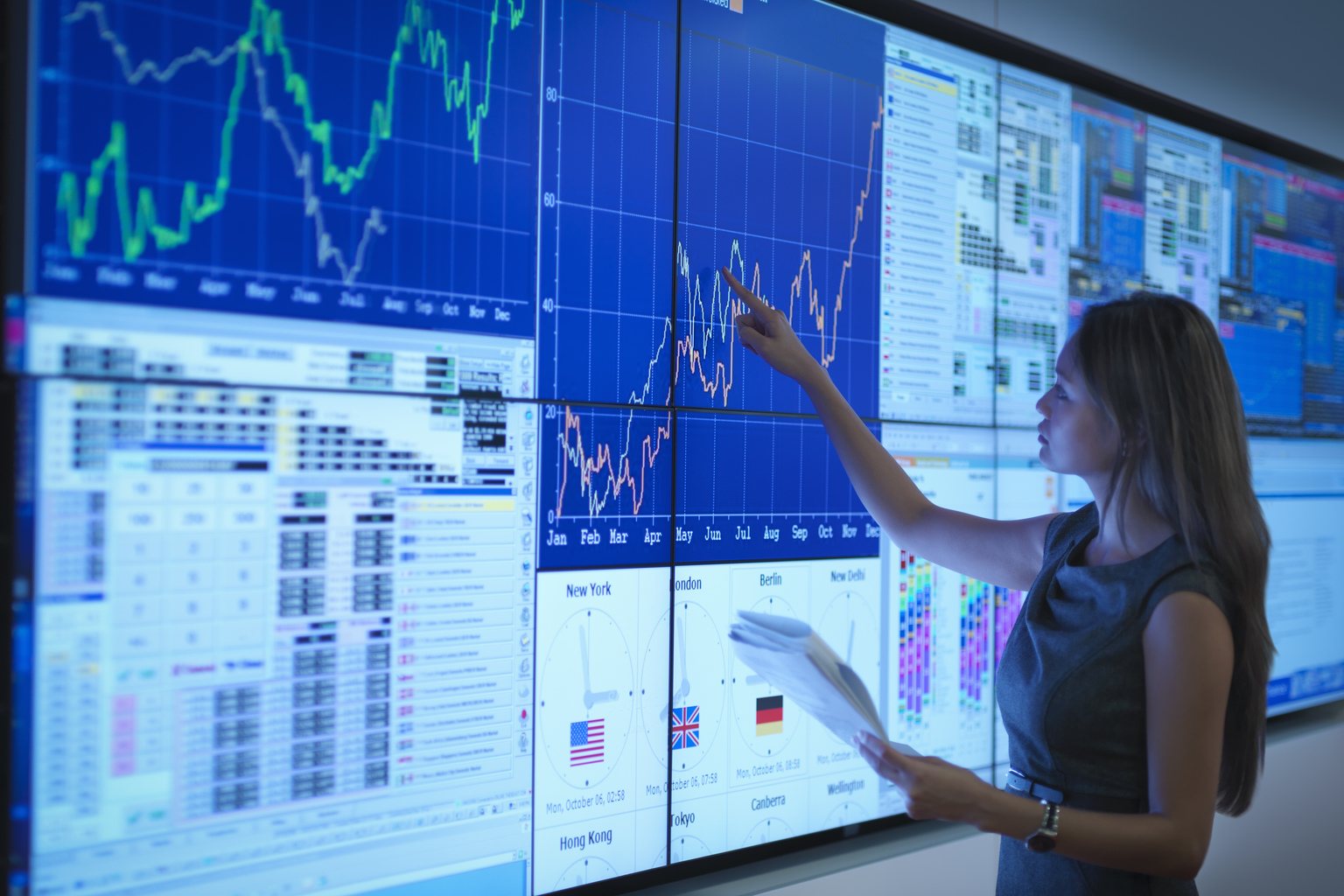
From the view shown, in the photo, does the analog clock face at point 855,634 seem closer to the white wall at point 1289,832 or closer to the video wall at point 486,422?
the video wall at point 486,422

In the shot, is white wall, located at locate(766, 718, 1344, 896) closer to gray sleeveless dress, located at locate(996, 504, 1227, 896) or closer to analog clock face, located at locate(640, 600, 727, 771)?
gray sleeveless dress, located at locate(996, 504, 1227, 896)

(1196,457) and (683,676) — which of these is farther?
(683,676)

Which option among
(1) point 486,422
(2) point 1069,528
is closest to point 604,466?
(1) point 486,422

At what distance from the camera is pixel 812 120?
1.72m

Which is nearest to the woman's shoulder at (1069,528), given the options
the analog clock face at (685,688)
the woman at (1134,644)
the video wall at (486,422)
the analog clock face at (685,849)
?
the woman at (1134,644)

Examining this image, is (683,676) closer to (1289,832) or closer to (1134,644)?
(1134,644)

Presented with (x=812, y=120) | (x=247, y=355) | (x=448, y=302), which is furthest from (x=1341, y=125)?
(x=247, y=355)

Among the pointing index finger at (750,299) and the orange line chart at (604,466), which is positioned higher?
the pointing index finger at (750,299)

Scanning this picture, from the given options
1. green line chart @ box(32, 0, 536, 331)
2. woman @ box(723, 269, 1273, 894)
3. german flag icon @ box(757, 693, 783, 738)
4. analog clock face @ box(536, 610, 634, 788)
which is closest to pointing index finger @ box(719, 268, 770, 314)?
green line chart @ box(32, 0, 536, 331)

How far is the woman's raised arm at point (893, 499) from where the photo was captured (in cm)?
153

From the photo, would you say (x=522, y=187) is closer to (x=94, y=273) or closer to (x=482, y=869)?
(x=94, y=273)

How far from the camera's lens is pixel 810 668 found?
1017 millimetres

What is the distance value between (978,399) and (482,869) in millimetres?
1509

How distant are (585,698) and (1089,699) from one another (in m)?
0.82
